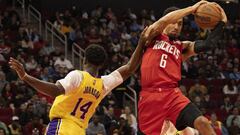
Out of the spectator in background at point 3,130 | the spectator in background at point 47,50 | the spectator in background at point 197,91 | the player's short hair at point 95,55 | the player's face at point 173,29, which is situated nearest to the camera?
the player's short hair at point 95,55

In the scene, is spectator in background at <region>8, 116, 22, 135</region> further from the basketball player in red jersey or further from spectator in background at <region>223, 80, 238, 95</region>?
spectator in background at <region>223, 80, 238, 95</region>

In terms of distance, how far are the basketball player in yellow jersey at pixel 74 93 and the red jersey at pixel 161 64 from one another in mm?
689

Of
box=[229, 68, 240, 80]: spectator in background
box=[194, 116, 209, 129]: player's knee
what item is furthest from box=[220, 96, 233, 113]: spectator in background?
box=[194, 116, 209, 129]: player's knee

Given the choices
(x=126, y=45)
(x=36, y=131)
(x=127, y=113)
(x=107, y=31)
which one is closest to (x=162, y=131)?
(x=36, y=131)

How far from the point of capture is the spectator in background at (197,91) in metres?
17.0

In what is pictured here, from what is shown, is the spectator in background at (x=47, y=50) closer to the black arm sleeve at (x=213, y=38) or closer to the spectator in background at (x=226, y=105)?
the spectator in background at (x=226, y=105)

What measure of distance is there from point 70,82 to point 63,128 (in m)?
0.48

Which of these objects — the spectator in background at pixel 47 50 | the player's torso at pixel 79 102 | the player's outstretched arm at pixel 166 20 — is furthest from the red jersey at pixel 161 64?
the spectator in background at pixel 47 50

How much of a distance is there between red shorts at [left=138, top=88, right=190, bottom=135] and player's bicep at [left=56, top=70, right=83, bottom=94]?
1.03 m

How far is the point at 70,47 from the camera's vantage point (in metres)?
20.1

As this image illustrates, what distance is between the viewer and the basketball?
6426 millimetres

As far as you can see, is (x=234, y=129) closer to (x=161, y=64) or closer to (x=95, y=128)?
(x=95, y=128)

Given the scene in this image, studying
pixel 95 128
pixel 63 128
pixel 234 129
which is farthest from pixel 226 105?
pixel 63 128

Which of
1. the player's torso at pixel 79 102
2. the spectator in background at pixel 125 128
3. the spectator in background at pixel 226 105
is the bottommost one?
the spectator in background at pixel 226 105
